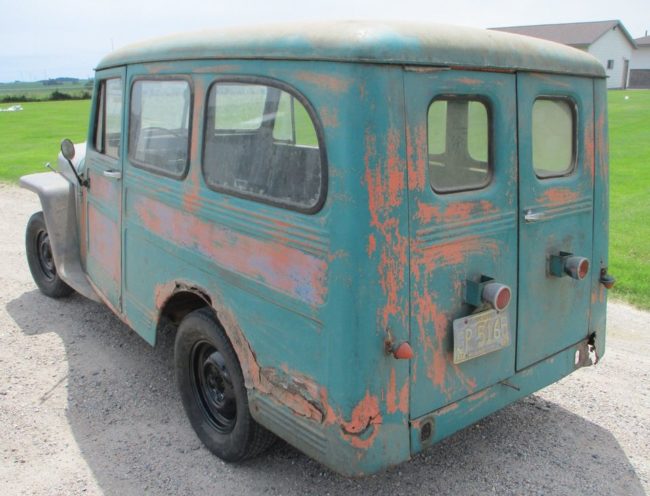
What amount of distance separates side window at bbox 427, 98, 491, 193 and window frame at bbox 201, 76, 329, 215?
464 millimetres

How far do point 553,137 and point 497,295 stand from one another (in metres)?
0.96

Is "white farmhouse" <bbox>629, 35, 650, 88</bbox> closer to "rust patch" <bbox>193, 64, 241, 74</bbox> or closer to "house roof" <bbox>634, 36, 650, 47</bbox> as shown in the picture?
"house roof" <bbox>634, 36, 650, 47</bbox>

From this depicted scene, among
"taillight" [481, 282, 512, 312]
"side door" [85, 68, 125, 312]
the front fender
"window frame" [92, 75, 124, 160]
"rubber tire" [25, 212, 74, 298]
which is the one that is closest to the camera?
"taillight" [481, 282, 512, 312]

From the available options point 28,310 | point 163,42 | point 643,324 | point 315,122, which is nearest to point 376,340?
point 315,122

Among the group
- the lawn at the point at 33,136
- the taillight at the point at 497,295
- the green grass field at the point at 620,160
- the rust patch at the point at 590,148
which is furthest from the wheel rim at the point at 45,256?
the lawn at the point at 33,136

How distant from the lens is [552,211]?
3115 millimetres

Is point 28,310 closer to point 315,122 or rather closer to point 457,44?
point 315,122

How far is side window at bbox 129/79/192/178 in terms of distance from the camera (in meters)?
3.32

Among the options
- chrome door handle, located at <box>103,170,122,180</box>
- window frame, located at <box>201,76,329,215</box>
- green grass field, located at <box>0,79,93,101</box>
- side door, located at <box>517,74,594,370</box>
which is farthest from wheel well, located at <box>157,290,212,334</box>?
green grass field, located at <box>0,79,93,101</box>

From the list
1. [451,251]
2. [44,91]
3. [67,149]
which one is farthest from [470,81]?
[44,91]

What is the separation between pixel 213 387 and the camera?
3.49 metres

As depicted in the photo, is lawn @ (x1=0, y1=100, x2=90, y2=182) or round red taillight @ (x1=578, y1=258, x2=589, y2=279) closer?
round red taillight @ (x1=578, y1=258, x2=589, y2=279)

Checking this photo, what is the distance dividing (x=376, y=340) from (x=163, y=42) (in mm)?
2073

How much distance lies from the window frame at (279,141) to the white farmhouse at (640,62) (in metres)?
56.8
